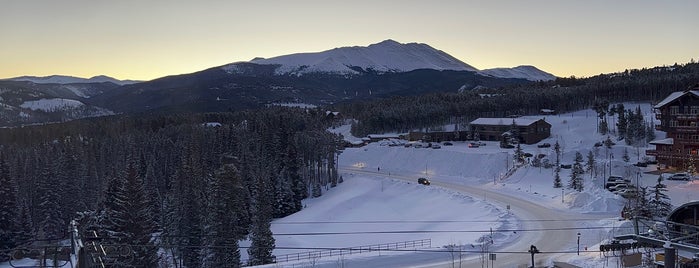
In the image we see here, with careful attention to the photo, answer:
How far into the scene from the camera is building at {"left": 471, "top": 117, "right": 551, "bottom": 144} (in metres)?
93.1

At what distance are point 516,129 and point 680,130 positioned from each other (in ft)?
102

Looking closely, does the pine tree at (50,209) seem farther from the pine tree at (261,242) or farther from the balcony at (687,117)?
the balcony at (687,117)

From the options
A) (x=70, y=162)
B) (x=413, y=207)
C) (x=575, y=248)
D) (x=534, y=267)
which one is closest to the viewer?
(x=534, y=267)

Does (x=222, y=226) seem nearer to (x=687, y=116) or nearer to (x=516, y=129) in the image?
(x=687, y=116)

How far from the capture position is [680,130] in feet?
206

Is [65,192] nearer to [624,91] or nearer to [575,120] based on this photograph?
[575,120]

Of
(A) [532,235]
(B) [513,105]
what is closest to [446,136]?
(B) [513,105]

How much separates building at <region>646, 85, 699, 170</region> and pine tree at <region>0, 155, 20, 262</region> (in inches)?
2772

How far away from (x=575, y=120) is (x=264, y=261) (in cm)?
9108

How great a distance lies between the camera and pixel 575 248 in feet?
104

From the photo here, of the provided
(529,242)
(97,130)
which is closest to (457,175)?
(529,242)

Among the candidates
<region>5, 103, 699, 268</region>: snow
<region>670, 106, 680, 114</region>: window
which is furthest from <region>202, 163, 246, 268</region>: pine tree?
<region>670, 106, 680, 114</region>: window

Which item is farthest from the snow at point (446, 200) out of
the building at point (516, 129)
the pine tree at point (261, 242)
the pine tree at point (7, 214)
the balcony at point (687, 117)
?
the pine tree at point (7, 214)

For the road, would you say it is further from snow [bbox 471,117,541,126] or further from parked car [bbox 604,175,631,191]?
snow [bbox 471,117,541,126]
